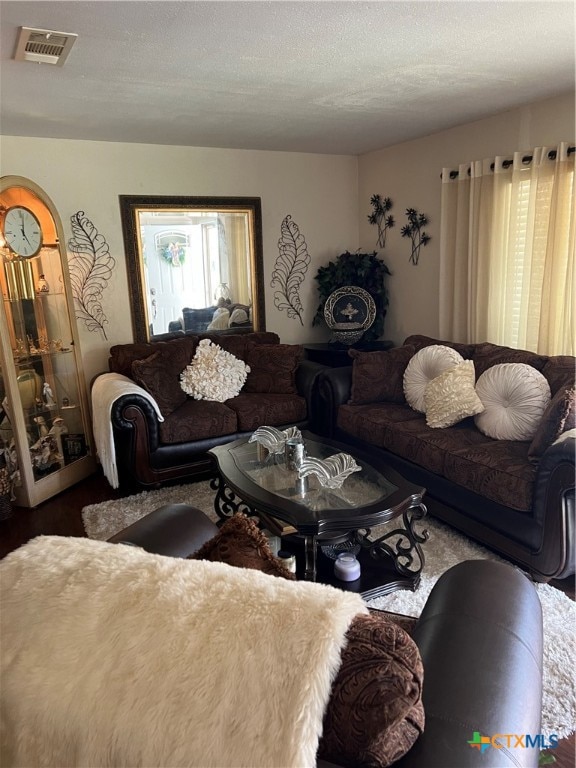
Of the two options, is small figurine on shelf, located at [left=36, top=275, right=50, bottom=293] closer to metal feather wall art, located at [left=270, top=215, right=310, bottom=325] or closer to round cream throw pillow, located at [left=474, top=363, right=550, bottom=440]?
metal feather wall art, located at [left=270, top=215, right=310, bottom=325]

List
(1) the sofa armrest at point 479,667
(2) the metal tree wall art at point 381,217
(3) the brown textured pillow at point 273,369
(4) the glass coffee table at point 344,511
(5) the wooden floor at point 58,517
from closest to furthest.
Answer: (1) the sofa armrest at point 479,667 < (4) the glass coffee table at point 344,511 < (5) the wooden floor at point 58,517 < (3) the brown textured pillow at point 273,369 < (2) the metal tree wall art at point 381,217

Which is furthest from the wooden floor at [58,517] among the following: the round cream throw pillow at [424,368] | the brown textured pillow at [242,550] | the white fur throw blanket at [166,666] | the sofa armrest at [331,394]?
the white fur throw blanket at [166,666]

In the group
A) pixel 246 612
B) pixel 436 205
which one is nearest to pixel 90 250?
pixel 436 205

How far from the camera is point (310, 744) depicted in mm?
697

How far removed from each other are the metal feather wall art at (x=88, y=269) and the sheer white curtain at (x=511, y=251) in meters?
2.71

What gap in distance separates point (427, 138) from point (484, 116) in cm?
66

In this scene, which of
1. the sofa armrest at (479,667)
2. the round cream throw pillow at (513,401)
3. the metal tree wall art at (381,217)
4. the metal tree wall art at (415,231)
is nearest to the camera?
the sofa armrest at (479,667)

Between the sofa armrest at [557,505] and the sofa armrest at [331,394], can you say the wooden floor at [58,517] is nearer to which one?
the sofa armrest at [557,505]

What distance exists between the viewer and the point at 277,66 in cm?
241

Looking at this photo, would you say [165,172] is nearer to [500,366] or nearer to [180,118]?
[180,118]

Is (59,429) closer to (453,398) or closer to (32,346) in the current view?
(32,346)

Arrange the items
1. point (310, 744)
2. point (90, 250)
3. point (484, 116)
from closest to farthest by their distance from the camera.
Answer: point (310, 744) → point (484, 116) → point (90, 250)

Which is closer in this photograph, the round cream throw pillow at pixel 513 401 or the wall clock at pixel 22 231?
the round cream throw pillow at pixel 513 401

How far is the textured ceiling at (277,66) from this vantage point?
1893 mm
